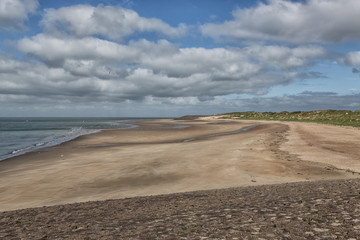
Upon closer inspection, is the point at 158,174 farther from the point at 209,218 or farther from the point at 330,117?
the point at 330,117

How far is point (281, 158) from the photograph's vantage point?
19203mm

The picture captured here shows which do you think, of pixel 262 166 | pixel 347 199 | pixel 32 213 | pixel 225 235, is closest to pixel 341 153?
pixel 262 166

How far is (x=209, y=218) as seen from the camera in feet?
20.2

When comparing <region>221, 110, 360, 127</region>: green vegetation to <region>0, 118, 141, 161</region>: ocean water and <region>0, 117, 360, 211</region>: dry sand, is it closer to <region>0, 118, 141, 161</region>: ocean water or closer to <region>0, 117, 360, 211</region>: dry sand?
<region>0, 117, 360, 211</region>: dry sand

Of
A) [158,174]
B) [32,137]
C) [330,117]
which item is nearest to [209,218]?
[158,174]

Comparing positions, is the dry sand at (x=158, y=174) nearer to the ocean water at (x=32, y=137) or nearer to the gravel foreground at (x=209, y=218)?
the gravel foreground at (x=209, y=218)

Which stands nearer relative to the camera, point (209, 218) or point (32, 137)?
point (209, 218)

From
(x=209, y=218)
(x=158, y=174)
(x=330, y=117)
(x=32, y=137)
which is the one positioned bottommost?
(x=32, y=137)

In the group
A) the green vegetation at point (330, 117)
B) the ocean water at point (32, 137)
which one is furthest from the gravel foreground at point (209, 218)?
the green vegetation at point (330, 117)

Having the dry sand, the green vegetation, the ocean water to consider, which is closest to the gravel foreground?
the dry sand

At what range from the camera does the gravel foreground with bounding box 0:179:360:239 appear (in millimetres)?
5133

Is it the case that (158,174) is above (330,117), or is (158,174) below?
below

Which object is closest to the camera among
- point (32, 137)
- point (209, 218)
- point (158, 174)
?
point (209, 218)

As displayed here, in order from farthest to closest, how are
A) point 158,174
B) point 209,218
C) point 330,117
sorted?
point 330,117 → point 158,174 → point 209,218
